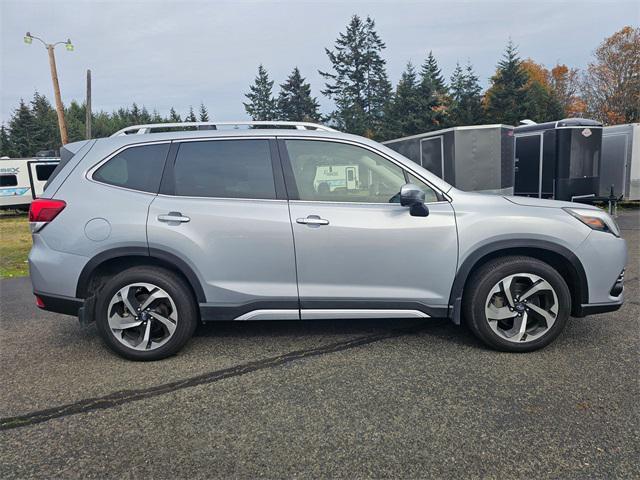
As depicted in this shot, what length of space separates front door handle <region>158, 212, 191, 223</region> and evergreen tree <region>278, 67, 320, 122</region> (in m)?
57.0

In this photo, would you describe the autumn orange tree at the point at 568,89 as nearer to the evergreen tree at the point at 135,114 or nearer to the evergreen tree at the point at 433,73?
the evergreen tree at the point at 433,73

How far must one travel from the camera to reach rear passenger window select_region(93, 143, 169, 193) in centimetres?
361

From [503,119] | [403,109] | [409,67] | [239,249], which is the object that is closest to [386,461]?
[239,249]

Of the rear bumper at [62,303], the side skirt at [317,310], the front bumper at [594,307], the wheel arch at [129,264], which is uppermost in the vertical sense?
the wheel arch at [129,264]

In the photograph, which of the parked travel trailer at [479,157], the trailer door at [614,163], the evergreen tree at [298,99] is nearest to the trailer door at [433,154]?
the parked travel trailer at [479,157]

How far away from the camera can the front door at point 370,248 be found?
348cm

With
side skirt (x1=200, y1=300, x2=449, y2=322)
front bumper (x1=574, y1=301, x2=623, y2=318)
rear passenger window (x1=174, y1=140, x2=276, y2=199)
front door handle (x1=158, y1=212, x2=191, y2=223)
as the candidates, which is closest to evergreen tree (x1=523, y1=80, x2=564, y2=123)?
front bumper (x1=574, y1=301, x2=623, y2=318)

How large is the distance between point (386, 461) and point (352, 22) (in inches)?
2447

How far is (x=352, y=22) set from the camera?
189ft

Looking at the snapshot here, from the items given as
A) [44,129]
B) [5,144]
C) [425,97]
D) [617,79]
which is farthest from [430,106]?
[5,144]

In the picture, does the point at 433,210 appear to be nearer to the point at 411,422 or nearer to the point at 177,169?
the point at 411,422

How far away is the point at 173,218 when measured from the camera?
3494mm

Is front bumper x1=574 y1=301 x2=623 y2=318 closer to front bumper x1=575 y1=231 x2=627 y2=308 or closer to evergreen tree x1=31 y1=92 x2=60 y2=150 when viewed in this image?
front bumper x1=575 y1=231 x2=627 y2=308

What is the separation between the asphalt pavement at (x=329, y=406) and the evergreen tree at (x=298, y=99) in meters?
57.1
